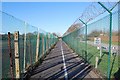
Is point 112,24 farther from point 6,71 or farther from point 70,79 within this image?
point 6,71

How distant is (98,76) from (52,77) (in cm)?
199

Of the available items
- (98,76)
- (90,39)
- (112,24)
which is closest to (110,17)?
(112,24)

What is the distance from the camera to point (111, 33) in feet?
29.1

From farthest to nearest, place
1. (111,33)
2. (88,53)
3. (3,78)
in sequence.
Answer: (88,53) < (111,33) < (3,78)

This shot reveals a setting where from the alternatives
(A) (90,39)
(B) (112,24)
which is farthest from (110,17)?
(A) (90,39)

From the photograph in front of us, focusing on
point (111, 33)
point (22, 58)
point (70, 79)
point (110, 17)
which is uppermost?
point (110, 17)

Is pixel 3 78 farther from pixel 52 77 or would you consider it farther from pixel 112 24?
pixel 112 24

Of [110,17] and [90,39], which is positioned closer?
[110,17]

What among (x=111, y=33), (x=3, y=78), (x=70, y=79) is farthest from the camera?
(x=70, y=79)

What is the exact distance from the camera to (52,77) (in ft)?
33.9

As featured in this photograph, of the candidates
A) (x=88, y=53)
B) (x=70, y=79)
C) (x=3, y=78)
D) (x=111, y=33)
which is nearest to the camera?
(x=3, y=78)

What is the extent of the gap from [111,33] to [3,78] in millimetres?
4094

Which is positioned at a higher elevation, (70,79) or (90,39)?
(90,39)

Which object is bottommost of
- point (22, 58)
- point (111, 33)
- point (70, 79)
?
point (70, 79)
